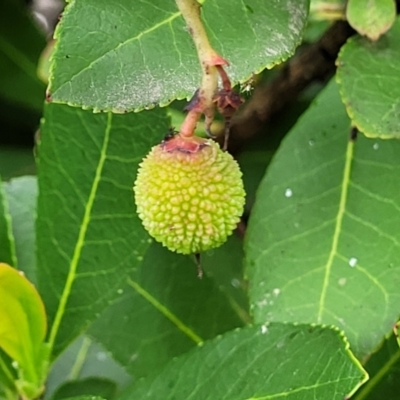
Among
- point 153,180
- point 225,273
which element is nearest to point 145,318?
point 225,273

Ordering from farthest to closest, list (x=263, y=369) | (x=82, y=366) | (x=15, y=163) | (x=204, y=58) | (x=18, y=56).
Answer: (x=18, y=56)
(x=15, y=163)
(x=82, y=366)
(x=263, y=369)
(x=204, y=58)

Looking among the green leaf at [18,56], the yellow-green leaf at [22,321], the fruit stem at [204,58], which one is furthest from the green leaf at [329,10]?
the green leaf at [18,56]

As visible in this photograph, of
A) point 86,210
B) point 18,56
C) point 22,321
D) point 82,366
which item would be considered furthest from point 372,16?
point 18,56

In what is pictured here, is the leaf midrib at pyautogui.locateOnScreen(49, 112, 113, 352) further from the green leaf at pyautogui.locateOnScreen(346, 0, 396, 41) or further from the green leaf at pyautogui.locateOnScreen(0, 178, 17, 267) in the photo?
the green leaf at pyautogui.locateOnScreen(346, 0, 396, 41)

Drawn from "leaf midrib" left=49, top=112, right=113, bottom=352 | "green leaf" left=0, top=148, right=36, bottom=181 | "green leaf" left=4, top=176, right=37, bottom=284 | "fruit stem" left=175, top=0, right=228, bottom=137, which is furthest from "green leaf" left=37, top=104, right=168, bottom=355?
"green leaf" left=0, top=148, right=36, bottom=181

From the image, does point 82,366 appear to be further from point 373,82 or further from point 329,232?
point 373,82

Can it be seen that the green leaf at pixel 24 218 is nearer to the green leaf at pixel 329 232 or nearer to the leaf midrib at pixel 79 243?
the leaf midrib at pixel 79 243

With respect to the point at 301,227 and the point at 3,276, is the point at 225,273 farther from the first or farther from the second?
the point at 3,276
